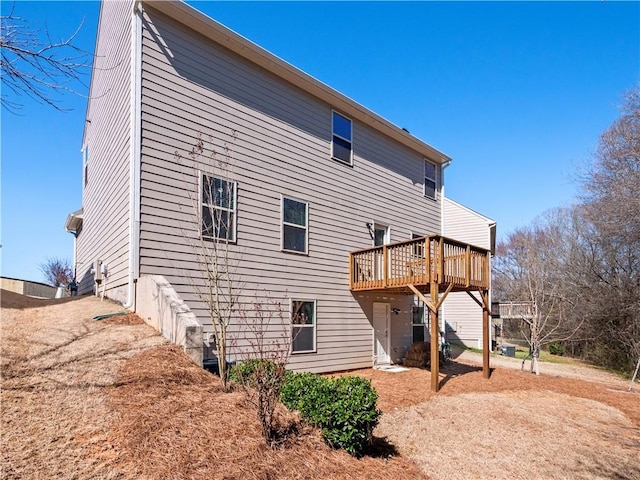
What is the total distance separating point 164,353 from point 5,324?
2.64 meters

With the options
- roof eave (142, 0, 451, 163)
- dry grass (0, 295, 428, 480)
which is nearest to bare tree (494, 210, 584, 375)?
roof eave (142, 0, 451, 163)

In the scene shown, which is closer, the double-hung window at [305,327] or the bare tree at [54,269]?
the double-hung window at [305,327]

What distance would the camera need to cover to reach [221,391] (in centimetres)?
509

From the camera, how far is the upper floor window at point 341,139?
A: 11.2 m

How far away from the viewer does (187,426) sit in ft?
13.0

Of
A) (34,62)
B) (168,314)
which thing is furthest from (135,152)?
(34,62)

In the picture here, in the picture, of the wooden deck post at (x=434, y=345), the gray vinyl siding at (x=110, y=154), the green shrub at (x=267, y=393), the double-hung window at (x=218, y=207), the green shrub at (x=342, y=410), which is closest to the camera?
the green shrub at (x=267, y=393)

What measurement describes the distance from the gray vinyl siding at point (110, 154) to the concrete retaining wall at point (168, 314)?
0.85 meters

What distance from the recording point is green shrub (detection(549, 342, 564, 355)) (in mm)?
20844

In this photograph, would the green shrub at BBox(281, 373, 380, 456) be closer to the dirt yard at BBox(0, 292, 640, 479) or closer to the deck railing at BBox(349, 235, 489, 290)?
the dirt yard at BBox(0, 292, 640, 479)

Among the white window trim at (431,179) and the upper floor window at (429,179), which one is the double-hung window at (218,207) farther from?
the upper floor window at (429,179)

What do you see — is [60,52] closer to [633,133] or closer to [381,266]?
[381,266]

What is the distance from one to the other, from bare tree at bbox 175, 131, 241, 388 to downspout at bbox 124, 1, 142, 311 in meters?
0.77

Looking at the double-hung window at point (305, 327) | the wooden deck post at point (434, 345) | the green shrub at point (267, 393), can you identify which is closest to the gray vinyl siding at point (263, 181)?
the double-hung window at point (305, 327)
